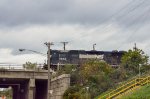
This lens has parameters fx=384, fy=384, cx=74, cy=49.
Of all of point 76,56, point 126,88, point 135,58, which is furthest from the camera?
point 76,56

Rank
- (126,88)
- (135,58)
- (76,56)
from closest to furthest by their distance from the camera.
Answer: (126,88), (135,58), (76,56)

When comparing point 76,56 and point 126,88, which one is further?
→ point 76,56

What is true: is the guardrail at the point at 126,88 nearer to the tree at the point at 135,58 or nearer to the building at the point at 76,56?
the tree at the point at 135,58

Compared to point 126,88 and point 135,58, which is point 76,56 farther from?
point 126,88

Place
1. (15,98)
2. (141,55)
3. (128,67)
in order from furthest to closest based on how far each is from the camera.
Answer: (15,98) < (141,55) < (128,67)

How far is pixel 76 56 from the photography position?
103 meters

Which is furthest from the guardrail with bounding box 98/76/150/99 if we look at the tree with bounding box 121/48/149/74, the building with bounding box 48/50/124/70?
the building with bounding box 48/50/124/70

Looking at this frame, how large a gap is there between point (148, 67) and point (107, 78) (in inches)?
857

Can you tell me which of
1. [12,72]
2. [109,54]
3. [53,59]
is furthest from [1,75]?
[109,54]

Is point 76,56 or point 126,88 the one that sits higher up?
point 76,56

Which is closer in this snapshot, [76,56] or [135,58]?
[135,58]

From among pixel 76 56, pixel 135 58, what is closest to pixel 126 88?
pixel 135 58

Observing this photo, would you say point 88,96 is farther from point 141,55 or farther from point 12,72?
point 141,55

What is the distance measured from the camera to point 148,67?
74812 millimetres
